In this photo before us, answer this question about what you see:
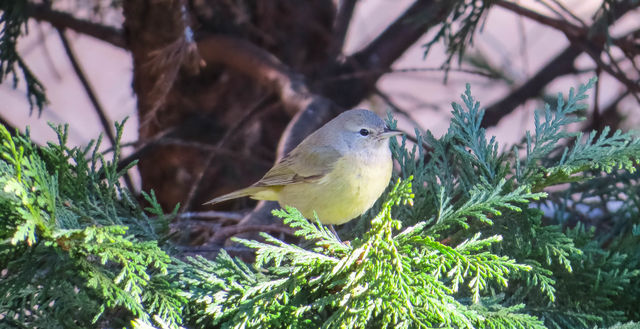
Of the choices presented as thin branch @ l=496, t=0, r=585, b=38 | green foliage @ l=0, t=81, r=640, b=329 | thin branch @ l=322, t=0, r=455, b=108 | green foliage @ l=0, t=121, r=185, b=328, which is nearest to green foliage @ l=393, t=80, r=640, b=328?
green foliage @ l=0, t=81, r=640, b=329

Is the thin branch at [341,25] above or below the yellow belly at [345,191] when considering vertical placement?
above

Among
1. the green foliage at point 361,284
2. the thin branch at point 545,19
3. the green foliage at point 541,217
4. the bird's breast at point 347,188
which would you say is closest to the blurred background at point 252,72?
the thin branch at point 545,19

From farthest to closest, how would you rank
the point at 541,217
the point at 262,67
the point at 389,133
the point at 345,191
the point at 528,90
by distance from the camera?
the point at 528,90, the point at 262,67, the point at 389,133, the point at 345,191, the point at 541,217

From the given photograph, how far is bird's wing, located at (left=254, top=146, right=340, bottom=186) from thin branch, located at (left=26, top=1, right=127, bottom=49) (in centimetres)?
121

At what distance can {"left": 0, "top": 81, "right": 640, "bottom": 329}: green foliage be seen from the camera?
162 centimetres

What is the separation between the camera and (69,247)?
5.28ft

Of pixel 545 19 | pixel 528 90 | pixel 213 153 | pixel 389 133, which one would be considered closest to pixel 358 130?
pixel 389 133

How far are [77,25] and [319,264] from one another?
2513 millimetres

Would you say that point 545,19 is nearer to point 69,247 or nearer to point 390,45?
point 390,45

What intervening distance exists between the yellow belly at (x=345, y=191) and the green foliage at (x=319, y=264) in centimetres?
41

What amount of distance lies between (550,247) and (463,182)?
1.18ft

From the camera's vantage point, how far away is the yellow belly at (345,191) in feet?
8.79

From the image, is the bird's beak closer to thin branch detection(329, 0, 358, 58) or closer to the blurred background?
the blurred background

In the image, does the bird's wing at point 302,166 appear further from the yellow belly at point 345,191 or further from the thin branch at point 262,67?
the thin branch at point 262,67
